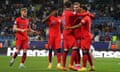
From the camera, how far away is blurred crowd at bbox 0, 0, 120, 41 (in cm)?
3997

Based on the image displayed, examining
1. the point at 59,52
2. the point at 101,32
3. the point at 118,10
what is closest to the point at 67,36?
the point at 59,52

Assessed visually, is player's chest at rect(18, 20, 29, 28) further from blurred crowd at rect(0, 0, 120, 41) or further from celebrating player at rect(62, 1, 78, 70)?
blurred crowd at rect(0, 0, 120, 41)

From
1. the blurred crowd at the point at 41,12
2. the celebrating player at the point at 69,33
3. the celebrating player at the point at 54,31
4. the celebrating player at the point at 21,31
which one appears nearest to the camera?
the celebrating player at the point at 69,33

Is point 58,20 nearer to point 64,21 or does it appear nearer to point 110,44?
point 64,21

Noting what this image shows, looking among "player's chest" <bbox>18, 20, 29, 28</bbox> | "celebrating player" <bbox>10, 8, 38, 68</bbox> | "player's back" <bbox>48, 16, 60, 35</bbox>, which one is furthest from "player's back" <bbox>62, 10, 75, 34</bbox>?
"player's chest" <bbox>18, 20, 29, 28</bbox>

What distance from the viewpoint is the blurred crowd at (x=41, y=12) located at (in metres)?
40.0

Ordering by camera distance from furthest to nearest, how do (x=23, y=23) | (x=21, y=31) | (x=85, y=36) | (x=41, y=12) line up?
1. (x=41, y=12)
2. (x=23, y=23)
3. (x=21, y=31)
4. (x=85, y=36)

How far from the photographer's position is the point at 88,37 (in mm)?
17281

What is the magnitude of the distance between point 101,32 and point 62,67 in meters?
22.1

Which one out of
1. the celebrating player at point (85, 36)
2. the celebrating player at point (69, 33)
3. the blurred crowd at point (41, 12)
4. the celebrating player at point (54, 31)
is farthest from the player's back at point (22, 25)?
the blurred crowd at point (41, 12)

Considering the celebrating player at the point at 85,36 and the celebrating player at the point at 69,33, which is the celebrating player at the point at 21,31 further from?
the celebrating player at the point at 85,36

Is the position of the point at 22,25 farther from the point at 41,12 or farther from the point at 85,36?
the point at 41,12

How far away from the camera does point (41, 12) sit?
4266 centimetres

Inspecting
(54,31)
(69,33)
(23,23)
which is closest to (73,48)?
(69,33)
